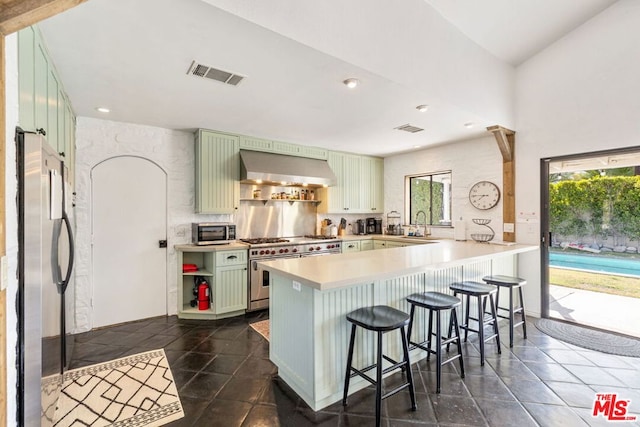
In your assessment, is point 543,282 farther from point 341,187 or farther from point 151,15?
point 151,15

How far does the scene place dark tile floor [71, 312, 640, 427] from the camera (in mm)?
2006

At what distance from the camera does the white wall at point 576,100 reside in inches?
128

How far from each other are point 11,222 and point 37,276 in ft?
1.08

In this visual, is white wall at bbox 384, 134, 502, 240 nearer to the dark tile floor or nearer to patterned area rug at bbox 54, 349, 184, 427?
the dark tile floor

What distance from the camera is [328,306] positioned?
213 centimetres

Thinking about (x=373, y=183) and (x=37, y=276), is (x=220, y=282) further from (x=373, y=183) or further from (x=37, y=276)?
(x=373, y=183)

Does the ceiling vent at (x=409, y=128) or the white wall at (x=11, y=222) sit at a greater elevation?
the ceiling vent at (x=409, y=128)

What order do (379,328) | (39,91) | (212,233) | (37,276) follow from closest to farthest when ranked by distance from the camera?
(37,276), (39,91), (379,328), (212,233)

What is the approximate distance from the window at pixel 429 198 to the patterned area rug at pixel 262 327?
3398 mm

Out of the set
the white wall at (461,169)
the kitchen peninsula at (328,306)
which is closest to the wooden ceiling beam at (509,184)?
the white wall at (461,169)

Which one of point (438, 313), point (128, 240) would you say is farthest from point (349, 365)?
point (128, 240)

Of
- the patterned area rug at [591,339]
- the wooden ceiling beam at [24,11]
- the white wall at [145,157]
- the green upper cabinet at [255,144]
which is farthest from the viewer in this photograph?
the green upper cabinet at [255,144]

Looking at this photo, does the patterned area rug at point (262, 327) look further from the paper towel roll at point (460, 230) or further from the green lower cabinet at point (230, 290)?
the paper towel roll at point (460, 230)

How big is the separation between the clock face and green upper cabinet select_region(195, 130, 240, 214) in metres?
3.61
